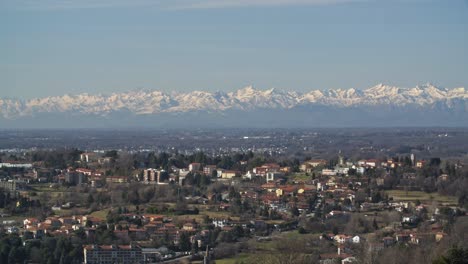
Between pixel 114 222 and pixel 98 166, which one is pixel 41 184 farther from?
pixel 114 222

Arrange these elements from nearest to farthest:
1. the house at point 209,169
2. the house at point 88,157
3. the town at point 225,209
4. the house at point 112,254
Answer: the house at point 112,254, the town at point 225,209, the house at point 209,169, the house at point 88,157

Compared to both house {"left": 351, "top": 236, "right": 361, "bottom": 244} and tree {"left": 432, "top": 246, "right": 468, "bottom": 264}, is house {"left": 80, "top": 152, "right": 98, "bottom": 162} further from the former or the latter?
tree {"left": 432, "top": 246, "right": 468, "bottom": 264}

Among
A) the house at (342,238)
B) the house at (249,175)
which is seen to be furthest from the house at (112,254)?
the house at (249,175)

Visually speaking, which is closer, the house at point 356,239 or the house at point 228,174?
the house at point 356,239

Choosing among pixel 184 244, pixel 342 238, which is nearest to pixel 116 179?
pixel 184 244

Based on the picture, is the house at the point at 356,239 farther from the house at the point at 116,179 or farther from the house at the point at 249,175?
the house at the point at 249,175

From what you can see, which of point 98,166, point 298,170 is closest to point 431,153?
point 298,170

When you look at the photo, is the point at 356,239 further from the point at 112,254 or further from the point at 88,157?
the point at 88,157
